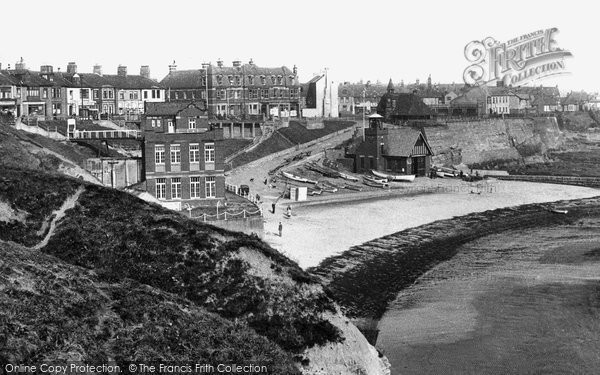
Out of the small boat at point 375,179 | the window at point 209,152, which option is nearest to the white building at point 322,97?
the small boat at point 375,179

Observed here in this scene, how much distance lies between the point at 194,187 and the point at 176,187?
1153mm

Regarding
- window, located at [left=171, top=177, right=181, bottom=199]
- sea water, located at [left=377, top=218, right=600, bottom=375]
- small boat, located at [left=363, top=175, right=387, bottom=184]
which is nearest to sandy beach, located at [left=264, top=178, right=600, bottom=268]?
small boat, located at [left=363, top=175, right=387, bottom=184]

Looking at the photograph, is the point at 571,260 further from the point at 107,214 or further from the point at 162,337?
the point at 162,337

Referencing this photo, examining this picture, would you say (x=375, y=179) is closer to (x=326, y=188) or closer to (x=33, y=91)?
(x=326, y=188)

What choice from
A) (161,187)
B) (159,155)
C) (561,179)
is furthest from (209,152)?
(561,179)

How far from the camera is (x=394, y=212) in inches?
2243

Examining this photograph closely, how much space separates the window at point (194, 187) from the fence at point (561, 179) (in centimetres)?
4548

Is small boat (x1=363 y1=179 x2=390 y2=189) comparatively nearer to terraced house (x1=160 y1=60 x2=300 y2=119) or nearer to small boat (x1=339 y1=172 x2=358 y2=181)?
small boat (x1=339 y1=172 x2=358 y2=181)

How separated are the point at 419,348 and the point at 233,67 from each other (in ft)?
256

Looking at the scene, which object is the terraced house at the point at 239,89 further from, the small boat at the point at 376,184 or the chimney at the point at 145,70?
the small boat at the point at 376,184

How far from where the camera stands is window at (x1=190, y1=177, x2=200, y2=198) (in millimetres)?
49312

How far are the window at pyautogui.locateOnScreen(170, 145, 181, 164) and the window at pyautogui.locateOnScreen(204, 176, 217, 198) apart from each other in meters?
2.32

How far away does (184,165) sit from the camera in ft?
162

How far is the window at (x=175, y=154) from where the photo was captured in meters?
49.3
